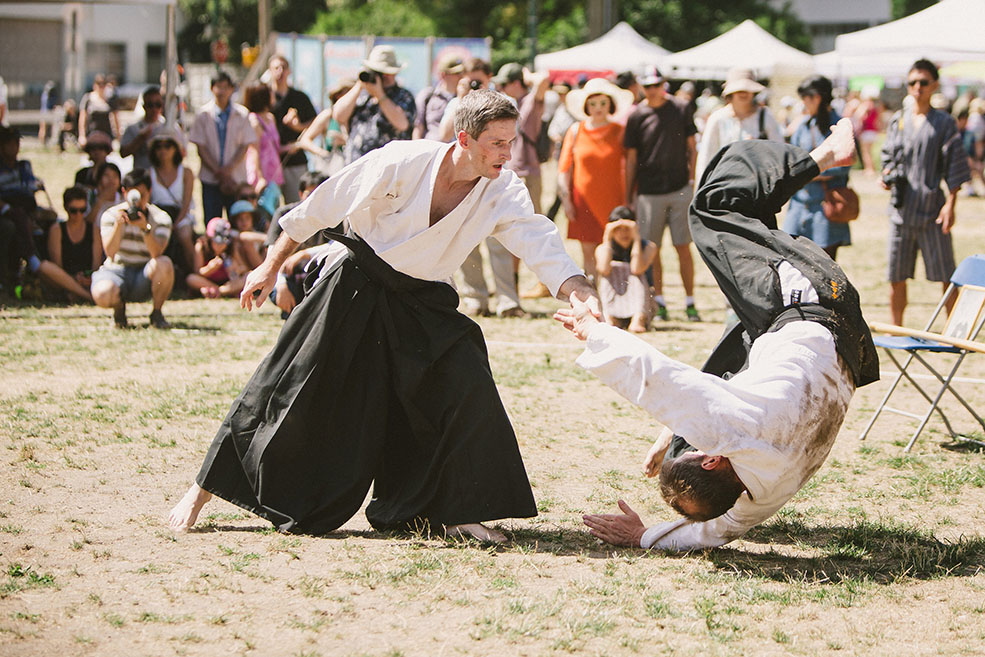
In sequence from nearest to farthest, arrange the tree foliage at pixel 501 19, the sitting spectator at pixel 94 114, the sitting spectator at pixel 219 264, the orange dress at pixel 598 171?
the orange dress at pixel 598 171
the sitting spectator at pixel 219 264
the sitting spectator at pixel 94 114
the tree foliage at pixel 501 19

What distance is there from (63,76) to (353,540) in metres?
13.0

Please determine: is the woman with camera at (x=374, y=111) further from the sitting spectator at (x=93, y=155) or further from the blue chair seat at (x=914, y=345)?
the blue chair seat at (x=914, y=345)

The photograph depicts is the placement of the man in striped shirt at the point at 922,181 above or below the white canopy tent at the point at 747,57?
below

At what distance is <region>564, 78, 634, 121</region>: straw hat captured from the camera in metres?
10.2

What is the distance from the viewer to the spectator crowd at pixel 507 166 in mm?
9312

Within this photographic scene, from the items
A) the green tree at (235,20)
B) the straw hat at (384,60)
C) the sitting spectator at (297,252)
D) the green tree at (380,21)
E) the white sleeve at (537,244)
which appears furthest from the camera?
the green tree at (235,20)

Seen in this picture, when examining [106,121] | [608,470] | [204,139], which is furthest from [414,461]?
[106,121]

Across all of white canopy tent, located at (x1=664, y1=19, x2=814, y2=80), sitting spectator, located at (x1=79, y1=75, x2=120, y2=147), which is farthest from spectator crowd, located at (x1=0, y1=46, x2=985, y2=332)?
Result: white canopy tent, located at (x1=664, y1=19, x2=814, y2=80)

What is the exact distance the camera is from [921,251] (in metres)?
9.23

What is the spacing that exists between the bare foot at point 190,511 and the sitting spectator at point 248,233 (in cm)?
658

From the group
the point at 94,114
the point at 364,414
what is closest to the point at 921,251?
the point at 364,414

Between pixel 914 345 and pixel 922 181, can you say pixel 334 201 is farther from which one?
pixel 922 181

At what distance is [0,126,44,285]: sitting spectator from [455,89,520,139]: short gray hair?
23.9 ft

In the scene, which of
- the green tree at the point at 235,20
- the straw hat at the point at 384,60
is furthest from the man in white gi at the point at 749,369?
the green tree at the point at 235,20
